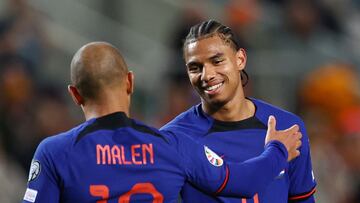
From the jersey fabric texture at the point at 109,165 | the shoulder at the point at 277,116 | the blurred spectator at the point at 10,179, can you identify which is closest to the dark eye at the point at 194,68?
the shoulder at the point at 277,116

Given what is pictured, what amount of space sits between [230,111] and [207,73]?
30 cm

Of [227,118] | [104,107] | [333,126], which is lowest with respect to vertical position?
[333,126]

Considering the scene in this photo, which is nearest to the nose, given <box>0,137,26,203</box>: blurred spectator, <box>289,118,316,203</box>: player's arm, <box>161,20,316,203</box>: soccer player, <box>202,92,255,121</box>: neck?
Result: <box>161,20,316,203</box>: soccer player

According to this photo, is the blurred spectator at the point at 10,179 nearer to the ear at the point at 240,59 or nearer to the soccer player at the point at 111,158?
the ear at the point at 240,59

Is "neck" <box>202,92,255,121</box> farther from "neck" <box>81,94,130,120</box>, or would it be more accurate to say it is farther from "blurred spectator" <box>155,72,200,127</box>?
"blurred spectator" <box>155,72,200,127</box>

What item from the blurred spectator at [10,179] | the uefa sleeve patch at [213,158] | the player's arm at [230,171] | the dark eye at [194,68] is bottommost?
the blurred spectator at [10,179]

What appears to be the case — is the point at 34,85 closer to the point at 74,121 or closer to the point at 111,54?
the point at 74,121

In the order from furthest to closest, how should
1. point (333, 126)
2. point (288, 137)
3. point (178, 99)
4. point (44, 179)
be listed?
point (333, 126), point (178, 99), point (288, 137), point (44, 179)

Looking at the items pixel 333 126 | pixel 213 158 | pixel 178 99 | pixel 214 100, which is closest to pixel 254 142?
pixel 214 100

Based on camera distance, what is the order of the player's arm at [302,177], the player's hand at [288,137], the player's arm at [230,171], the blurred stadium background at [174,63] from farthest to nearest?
the blurred stadium background at [174,63]
the player's arm at [302,177]
the player's hand at [288,137]
the player's arm at [230,171]

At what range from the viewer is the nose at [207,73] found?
5.08 m

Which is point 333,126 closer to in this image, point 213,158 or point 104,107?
point 213,158

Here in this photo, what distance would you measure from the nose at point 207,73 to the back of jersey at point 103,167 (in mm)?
681

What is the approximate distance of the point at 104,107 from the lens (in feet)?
14.8
